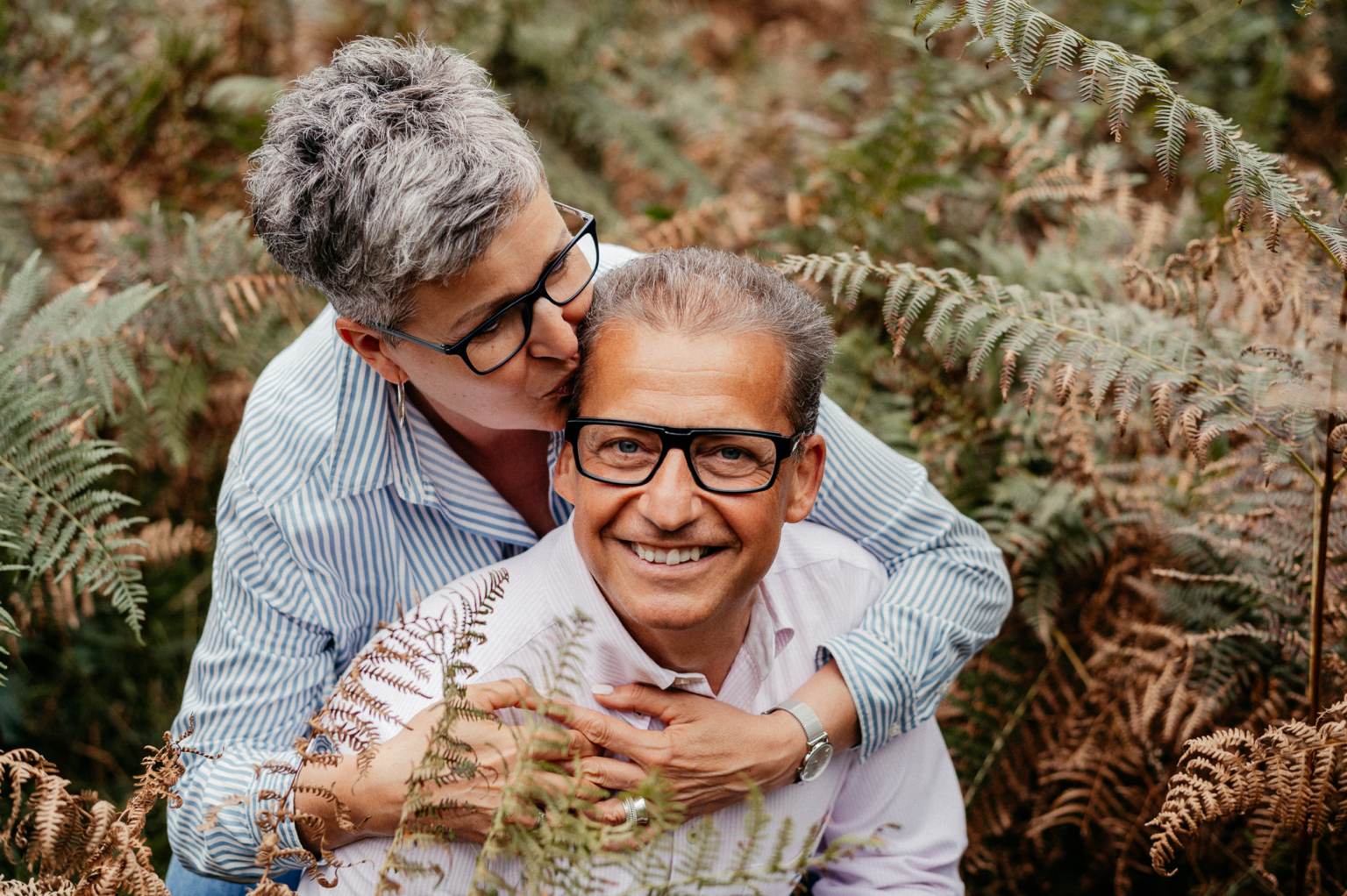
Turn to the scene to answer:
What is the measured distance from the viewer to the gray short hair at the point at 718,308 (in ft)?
6.77

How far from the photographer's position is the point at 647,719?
2.21m

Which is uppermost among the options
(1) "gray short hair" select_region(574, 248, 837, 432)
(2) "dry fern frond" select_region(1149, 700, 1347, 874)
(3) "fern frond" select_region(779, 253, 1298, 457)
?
(1) "gray short hair" select_region(574, 248, 837, 432)

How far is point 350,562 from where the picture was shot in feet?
8.01

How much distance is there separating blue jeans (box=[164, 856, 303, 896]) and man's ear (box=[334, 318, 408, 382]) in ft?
4.03

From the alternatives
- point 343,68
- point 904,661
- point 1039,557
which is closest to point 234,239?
point 343,68

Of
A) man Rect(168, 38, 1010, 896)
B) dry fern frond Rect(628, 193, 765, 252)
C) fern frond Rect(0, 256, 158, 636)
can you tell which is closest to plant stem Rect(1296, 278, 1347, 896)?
man Rect(168, 38, 1010, 896)

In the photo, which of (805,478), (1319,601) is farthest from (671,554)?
(1319,601)

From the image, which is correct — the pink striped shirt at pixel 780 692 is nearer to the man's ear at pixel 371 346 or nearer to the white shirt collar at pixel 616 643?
the white shirt collar at pixel 616 643

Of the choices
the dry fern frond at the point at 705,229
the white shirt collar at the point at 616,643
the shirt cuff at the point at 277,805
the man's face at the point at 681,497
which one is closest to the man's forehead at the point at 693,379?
the man's face at the point at 681,497

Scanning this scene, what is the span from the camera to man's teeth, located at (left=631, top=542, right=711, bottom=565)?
2031mm

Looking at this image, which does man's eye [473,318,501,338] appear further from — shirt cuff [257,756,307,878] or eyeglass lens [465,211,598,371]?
shirt cuff [257,756,307,878]

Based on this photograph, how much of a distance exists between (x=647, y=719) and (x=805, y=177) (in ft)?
9.01

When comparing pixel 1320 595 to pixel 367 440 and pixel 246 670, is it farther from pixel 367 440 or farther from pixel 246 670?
pixel 246 670

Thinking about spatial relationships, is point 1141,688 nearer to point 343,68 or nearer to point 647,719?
point 647,719
